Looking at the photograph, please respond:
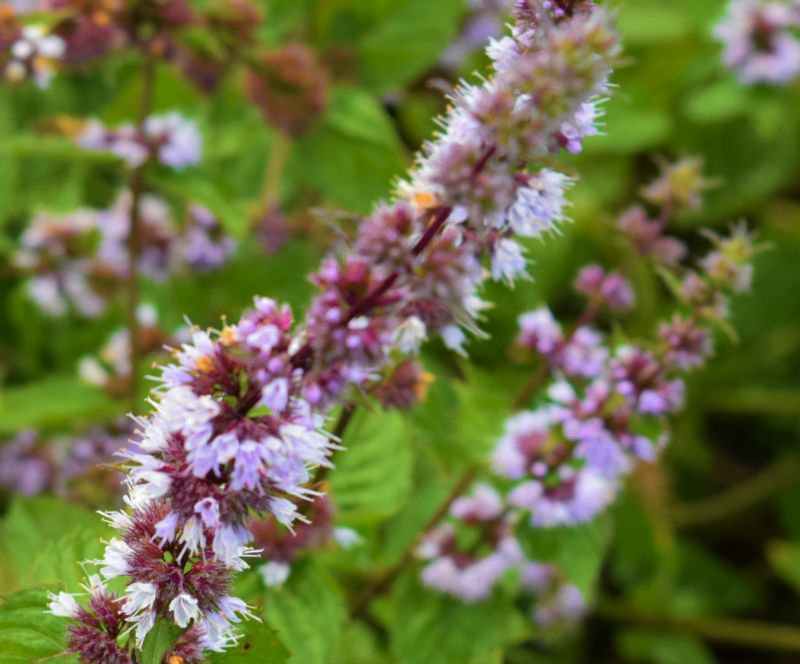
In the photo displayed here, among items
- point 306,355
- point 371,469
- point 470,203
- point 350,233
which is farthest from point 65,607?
point 350,233

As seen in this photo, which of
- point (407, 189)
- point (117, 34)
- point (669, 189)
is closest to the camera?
point (407, 189)

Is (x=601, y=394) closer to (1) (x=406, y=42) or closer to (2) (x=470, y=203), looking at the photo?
(2) (x=470, y=203)

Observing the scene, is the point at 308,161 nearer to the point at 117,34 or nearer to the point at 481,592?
the point at 117,34

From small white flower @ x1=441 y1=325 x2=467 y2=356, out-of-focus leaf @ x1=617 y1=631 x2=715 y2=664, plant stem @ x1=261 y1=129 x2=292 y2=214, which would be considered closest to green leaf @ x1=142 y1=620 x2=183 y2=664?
small white flower @ x1=441 y1=325 x2=467 y2=356

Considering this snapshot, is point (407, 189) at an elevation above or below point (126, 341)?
above

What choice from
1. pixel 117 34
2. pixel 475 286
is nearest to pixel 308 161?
pixel 117 34
